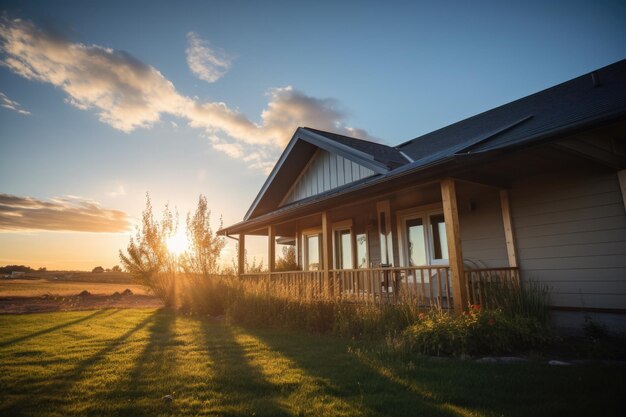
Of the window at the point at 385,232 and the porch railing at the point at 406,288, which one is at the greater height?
the window at the point at 385,232

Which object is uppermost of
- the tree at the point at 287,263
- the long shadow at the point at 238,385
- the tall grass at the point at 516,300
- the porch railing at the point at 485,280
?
the tree at the point at 287,263

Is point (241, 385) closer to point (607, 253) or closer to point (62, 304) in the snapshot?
point (607, 253)

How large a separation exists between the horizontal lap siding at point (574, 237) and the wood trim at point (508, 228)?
0.11m

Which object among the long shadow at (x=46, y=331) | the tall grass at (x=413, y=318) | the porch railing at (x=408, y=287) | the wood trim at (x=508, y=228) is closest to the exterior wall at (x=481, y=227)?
the wood trim at (x=508, y=228)

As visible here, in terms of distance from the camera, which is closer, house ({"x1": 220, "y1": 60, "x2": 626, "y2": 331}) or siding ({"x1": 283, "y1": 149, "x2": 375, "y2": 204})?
house ({"x1": 220, "y1": 60, "x2": 626, "y2": 331})

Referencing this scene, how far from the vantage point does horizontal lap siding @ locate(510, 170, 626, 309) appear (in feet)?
18.6

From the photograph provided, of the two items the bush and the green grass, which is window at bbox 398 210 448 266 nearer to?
the bush

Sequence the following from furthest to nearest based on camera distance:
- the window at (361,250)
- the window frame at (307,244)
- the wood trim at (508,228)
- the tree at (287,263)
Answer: the tree at (287,263), the window frame at (307,244), the window at (361,250), the wood trim at (508,228)

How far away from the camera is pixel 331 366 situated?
406 centimetres

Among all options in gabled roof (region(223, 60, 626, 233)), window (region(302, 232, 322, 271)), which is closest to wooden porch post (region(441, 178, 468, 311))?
gabled roof (region(223, 60, 626, 233))

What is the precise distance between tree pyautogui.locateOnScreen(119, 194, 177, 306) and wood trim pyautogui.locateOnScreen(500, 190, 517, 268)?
11.7 m

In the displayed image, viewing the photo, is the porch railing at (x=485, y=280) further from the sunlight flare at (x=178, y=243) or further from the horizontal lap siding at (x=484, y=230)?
the sunlight flare at (x=178, y=243)

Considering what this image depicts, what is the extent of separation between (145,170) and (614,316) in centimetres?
1415

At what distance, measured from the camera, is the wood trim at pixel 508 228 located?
689 centimetres
